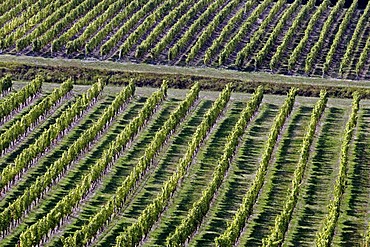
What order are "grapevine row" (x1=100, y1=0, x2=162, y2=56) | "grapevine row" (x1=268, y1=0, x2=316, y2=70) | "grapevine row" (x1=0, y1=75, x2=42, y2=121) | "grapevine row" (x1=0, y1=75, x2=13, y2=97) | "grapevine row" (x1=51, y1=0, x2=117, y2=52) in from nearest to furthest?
"grapevine row" (x1=0, y1=75, x2=42, y2=121) → "grapevine row" (x1=0, y1=75, x2=13, y2=97) → "grapevine row" (x1=268, y1=0, x2=316, y2=70) → "grapevine row" (x1=100, y1=0, x2=162, y2=56) → "grapevine row" (x1=51, y1=0, x2=117, y2=52)

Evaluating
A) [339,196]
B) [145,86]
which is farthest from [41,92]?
[339,196]

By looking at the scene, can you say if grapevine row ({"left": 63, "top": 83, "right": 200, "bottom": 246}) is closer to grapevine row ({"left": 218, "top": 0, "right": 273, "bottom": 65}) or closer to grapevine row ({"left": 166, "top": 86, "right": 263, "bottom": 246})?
grapevine row ({"left": 166, "top": 86, "right": 263, "bottom": 246})

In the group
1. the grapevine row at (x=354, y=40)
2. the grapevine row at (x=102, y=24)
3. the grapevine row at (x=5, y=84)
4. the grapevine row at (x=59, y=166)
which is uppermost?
the grapevine row at (x=59, y=166)

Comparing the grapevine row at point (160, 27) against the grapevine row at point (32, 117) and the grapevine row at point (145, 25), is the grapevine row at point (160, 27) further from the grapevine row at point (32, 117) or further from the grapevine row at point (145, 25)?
the grapevine row at point (32, 117)

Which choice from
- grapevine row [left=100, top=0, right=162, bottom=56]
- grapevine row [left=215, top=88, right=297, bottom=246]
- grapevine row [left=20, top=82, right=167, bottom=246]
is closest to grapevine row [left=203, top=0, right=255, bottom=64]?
grapevine row [left=100, top=0, right=162, bottom=56]

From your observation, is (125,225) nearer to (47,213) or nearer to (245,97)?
(47,213)

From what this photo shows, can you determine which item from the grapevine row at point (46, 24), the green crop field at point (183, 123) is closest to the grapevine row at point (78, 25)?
the green crop field at point (183, 123)

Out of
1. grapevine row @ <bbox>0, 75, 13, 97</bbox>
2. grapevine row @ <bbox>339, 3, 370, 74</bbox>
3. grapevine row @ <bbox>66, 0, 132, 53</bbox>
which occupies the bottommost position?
grapevine row @ <bbox>339, 3, 370, 74</bbox>
